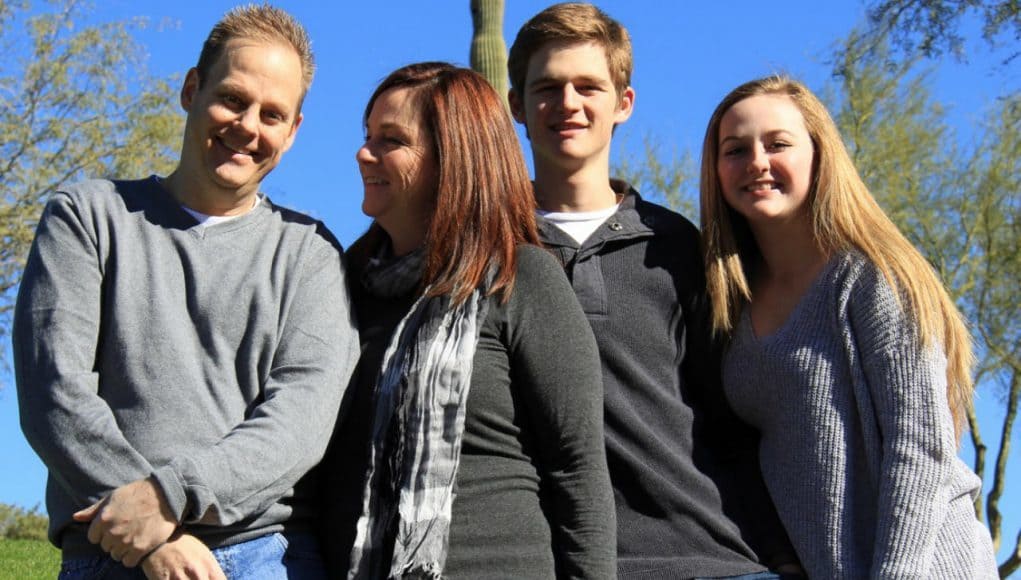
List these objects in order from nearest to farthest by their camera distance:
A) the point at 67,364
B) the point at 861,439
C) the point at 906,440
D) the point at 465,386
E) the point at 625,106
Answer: the point at 67,364 < the point at 465,386 < the point at 906,440 < the point at 861,439 < the point at 625,106

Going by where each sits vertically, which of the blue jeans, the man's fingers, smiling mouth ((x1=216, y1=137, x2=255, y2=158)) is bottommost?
the blue jeans

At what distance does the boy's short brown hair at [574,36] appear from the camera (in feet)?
12.8

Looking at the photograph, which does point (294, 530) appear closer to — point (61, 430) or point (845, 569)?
point (61, 430)

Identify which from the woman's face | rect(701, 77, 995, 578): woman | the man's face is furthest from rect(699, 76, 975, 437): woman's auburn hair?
the man's face

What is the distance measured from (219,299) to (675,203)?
1901 cm

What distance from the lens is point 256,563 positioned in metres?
2.87

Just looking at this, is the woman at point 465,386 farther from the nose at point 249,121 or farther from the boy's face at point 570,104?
the boy's face at point 570,104

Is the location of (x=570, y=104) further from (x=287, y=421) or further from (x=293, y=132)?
(x=287, y=421)

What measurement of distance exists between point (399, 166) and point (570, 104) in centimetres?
78

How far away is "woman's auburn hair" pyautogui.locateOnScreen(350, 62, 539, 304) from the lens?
309 cm

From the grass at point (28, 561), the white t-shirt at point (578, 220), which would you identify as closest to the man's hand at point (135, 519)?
the white t-shirt at point (578, 220)

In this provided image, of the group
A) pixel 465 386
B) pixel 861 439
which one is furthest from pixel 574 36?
pixel 861 439

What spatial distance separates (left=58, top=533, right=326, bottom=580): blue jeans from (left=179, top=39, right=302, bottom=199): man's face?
956 millimetres

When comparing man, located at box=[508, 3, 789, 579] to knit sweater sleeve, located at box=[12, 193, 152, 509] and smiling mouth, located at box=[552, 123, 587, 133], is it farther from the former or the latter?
knit sweater sleeve, located at box=[12, 193, 152, 509]
